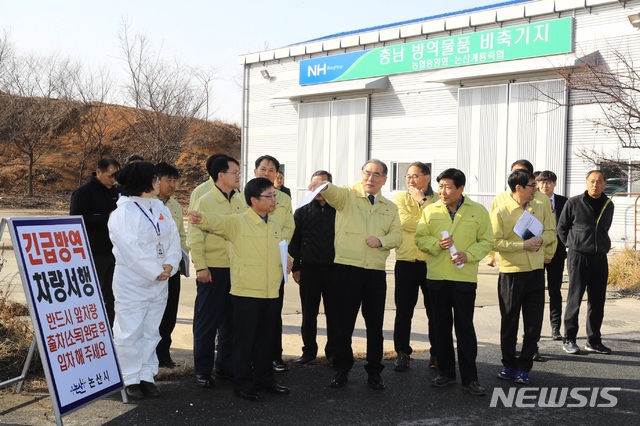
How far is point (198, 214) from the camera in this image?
18.3 feet

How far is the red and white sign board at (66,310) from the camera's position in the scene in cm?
491

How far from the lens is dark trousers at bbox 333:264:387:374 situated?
622 centimetres

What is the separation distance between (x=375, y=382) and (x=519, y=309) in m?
1.54

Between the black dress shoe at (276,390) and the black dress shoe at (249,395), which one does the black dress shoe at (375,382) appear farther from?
the black dress shoe at (249,395)

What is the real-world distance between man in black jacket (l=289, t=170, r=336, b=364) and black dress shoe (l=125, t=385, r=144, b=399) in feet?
5.92

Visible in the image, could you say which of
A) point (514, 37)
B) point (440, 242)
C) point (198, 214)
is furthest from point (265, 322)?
point (514, 37)

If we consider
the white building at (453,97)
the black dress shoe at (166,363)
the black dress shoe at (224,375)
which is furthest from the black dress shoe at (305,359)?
the white building at (453,97)

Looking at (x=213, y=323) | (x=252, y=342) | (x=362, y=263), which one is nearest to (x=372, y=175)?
(x=362, y=263)

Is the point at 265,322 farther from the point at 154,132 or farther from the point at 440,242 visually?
the point at 154,132

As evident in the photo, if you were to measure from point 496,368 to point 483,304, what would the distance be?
159 inches

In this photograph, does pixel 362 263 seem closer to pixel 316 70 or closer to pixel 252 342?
pixel 252 342

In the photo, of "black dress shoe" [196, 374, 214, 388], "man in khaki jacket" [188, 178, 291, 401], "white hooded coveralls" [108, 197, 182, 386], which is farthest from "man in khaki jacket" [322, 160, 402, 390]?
"white hooded coveralls" [108, 197, 182, 386]

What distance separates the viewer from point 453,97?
2064 cm

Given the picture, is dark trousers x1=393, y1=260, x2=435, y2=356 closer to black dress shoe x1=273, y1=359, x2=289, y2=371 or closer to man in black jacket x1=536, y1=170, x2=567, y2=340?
black dress shoe x1=273, y1=359, x2=289, y2=371
